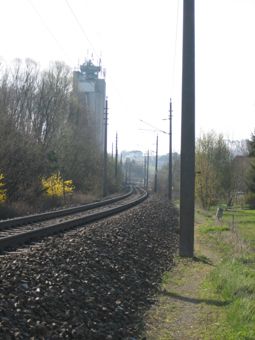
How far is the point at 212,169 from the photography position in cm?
5903

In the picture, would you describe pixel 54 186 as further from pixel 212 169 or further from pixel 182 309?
pixel 182 309

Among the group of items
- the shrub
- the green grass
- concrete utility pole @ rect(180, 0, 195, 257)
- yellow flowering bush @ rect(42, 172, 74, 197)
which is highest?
concrete utility pole @ rect(180, 0, 195, 257)

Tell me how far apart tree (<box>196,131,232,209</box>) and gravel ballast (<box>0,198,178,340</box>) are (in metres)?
44.2

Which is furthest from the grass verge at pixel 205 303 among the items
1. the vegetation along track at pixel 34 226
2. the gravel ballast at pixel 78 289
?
the vegetation along track at pixel 34 226

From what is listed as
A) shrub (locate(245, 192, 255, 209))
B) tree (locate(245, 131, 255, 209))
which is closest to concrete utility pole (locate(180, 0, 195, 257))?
tree (locate(245, 131, 255, 209))

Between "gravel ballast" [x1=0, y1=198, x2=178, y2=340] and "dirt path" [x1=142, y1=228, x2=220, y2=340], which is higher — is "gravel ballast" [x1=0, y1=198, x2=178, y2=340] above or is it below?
above

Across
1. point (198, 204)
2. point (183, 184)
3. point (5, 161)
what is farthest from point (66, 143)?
→ point (183, 184)

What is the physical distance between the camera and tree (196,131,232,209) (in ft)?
190

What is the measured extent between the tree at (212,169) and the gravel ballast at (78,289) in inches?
1741

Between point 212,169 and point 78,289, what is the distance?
52617 mm

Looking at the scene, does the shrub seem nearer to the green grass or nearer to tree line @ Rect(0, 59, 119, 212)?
tree line @ Rect(0, 59, 119, 212)

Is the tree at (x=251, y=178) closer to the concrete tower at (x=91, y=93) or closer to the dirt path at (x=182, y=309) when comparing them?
the concrete tower at (x=91, y=93)

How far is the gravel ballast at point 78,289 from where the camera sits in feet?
19.3

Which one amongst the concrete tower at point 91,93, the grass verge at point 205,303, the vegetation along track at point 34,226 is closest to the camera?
the grass verge at point 205,303
